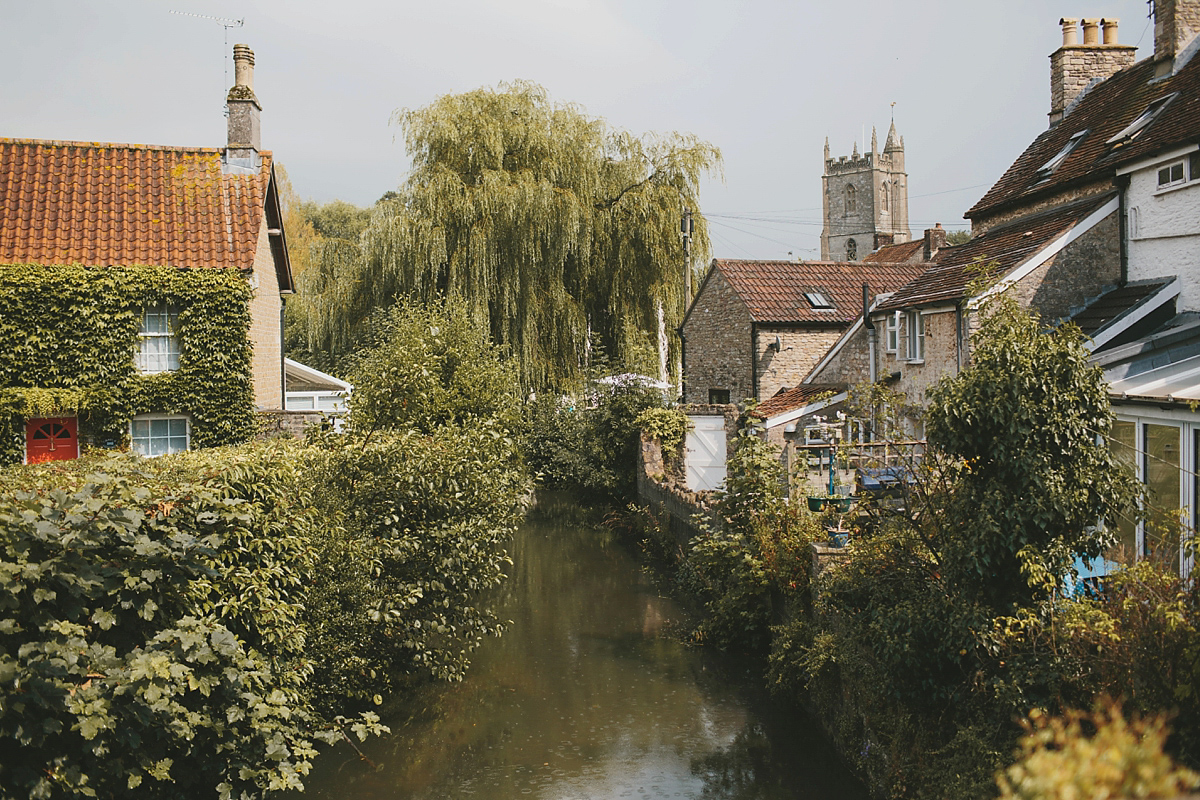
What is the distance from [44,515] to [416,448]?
19.7 feet

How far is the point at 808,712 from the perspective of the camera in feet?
36.6

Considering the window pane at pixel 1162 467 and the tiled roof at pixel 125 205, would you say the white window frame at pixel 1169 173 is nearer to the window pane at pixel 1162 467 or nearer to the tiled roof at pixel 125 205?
the window pane at pixel 1162 467

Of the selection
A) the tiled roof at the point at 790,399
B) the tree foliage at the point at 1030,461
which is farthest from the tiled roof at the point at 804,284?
the tree foliage at the point at 1030,461

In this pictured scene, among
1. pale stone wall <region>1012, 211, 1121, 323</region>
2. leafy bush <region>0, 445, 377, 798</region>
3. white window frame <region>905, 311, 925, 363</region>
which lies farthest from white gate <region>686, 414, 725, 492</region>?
leafy bush <region>0, 445, 377, 798</region>

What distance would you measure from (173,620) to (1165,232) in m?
13.9

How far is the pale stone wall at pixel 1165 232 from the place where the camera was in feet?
40.9

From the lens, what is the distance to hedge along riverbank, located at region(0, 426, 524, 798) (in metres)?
5.30

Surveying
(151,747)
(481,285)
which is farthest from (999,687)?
(481,285)

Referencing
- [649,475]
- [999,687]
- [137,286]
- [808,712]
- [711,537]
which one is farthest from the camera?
[649,475]

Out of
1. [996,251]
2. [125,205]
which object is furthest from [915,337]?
[125,205]

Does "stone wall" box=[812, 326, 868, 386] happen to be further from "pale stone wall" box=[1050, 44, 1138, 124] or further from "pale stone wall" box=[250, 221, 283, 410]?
"pale stone wall" box=[250, 221, 283, 410]

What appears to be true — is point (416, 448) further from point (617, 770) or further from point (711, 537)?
point (711, 537)

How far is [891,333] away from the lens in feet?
62.0

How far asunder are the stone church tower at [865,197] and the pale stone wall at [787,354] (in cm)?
5900
